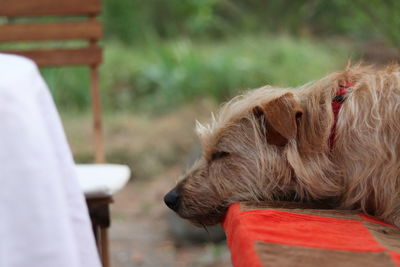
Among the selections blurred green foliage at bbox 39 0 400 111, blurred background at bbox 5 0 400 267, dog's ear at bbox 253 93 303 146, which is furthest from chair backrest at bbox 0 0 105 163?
dog's ear at bbox 253 93 303 146

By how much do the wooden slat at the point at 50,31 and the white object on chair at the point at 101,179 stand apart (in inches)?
61.1

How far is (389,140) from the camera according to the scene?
7.77ft

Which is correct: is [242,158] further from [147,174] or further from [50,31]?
[147,174]

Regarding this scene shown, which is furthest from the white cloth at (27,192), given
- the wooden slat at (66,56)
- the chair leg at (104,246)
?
the wooden slat at (66,56)

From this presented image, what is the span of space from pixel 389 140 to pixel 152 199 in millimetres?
4784

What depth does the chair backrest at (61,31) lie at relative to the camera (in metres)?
5.14

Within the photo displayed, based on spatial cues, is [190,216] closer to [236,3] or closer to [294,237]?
[294,237]

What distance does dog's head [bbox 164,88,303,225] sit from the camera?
97.7 inches

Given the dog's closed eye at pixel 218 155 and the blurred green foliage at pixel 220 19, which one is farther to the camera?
the blurred green foliage at pixel 220 19

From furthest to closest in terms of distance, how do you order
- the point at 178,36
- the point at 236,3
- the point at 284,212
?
the point at 178,36
the point at 236,3
the point at 284,212


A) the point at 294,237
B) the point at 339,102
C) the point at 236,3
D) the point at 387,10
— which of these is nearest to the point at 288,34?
the point at 236,3

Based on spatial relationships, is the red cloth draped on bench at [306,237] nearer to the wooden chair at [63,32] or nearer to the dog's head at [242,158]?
the dog's head at [242,158]

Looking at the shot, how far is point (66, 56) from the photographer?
5.17 metres

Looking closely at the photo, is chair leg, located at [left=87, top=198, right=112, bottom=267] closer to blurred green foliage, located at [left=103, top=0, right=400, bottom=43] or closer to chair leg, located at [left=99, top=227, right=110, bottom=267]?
chair leg, located at [left=99, top=227, right=110, bottom=267]
